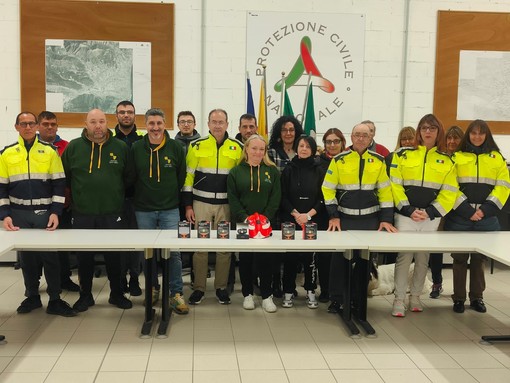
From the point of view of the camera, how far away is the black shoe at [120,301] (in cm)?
455

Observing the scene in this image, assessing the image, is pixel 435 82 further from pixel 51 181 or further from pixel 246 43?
pixel 51 181

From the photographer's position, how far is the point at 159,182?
4.41m

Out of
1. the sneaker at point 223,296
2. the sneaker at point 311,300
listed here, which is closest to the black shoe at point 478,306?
the sneaker at point 311,300

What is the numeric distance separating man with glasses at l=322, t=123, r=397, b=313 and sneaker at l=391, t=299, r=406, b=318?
1.53 ft

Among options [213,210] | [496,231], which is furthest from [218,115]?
[496,231]

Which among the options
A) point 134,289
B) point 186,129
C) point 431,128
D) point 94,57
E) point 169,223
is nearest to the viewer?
point 431,128

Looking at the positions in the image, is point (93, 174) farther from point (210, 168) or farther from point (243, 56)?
point (243, 56)

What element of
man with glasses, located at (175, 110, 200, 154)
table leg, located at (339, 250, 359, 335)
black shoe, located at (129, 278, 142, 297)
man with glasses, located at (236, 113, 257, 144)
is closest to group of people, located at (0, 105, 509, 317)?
table leg, located at (339, 250, 359, 335)

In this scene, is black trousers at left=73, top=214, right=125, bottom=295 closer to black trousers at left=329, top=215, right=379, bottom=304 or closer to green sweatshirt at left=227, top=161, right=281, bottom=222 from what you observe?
green sweatshirt at left=227, top=161, right=281, bottom=222

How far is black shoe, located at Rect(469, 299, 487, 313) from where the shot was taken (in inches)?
182

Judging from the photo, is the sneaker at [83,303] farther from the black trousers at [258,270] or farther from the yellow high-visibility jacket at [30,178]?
the black trousers at [258,270]

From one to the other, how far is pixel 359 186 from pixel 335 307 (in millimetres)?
1005

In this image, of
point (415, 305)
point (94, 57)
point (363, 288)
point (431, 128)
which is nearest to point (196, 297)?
point (363, 288)

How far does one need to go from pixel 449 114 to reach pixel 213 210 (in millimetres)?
3713
